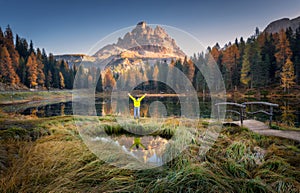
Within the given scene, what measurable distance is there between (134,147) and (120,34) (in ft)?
9.84

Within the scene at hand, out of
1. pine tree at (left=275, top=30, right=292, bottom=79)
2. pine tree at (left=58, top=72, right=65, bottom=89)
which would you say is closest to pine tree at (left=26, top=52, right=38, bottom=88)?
pine tree at (left=58, top=72, right=65, bottom=89)

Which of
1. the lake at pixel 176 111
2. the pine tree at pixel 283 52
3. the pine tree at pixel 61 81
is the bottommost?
the lake at pixel 176 111

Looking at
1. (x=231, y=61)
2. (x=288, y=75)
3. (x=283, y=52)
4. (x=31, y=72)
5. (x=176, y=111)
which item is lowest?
(x=176, y=111)

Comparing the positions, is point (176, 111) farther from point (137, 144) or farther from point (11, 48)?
point (11, 48)

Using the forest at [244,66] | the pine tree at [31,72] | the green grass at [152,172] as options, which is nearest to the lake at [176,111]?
the green grass at [152,172]

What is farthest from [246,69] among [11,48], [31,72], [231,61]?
[11,48]

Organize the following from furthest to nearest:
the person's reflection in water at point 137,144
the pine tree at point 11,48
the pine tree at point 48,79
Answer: the pine tree at point 48,79
the pine tree at point 11,48
the person's reflection in water at point 137,144

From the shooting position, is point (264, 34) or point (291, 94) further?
point (264, 34)

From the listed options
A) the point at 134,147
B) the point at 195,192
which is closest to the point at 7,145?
the point at 134,147

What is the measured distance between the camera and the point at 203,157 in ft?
9.72

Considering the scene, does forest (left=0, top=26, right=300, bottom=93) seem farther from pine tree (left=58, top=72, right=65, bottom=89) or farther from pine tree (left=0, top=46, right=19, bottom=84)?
pine tree (left=58, top=72, right=65, bottom=89)

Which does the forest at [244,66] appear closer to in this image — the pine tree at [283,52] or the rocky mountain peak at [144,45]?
the pine tree at [283,52]

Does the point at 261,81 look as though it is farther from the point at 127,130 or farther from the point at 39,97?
the point at 39,97

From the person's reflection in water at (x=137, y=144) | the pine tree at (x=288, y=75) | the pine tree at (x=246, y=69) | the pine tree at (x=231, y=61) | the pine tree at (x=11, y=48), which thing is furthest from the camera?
the pine tree at (x=11, y=48)
